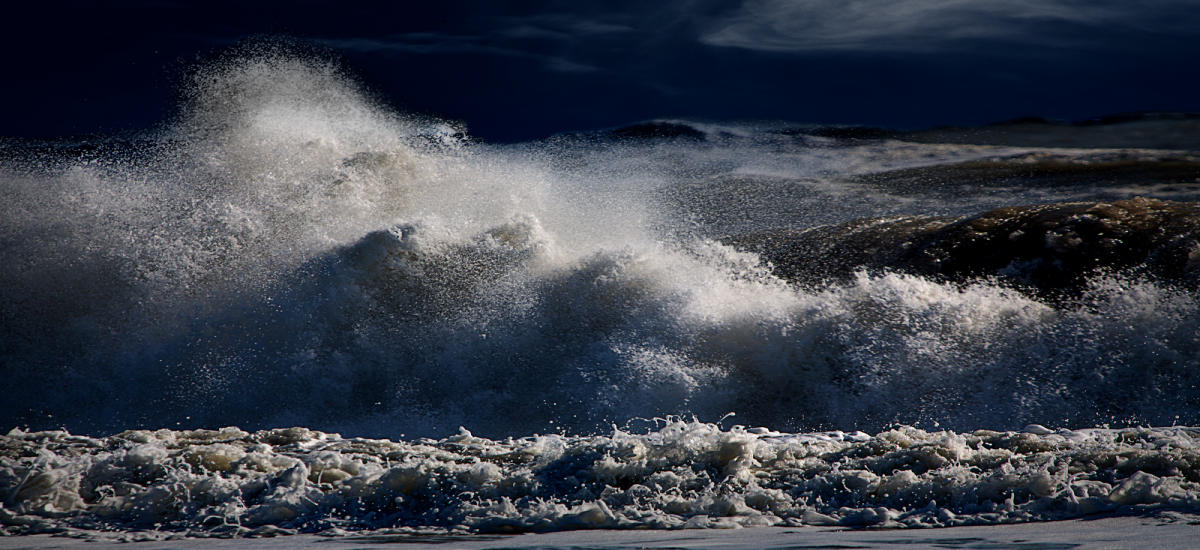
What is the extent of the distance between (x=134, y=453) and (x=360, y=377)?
2059mm

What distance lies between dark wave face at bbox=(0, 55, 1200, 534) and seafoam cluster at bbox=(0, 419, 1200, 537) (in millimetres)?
15

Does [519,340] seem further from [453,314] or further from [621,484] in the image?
[621,484]

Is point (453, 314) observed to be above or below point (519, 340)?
above

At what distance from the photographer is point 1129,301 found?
4.85m

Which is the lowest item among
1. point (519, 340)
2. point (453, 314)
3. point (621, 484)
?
point (621, 484)

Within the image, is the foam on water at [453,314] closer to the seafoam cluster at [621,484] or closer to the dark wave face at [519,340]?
the dark wave face at [519,340]

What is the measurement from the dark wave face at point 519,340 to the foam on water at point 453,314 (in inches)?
0.8

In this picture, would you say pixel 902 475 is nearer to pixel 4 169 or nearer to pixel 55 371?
pixel 55 371

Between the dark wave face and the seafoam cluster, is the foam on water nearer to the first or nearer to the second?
the dark wave face

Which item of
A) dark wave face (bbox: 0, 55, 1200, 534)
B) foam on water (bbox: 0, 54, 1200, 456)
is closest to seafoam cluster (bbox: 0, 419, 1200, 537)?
dark wave face (bbox: 0, 55, 1200, 534)

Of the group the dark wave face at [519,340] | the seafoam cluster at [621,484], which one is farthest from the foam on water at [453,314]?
the seafoam cluster at [621,484]

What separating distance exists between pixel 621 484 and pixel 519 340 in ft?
8.01

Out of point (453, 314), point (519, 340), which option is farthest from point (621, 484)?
point (453, 314)

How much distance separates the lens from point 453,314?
18.5ft
